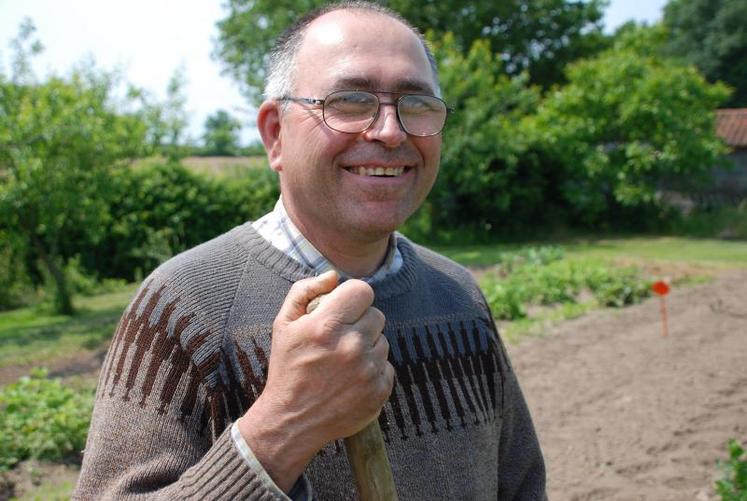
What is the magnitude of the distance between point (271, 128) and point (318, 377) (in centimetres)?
66

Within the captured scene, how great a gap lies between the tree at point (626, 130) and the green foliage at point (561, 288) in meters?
8.26

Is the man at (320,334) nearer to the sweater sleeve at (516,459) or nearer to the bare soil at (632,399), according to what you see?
the sweater sleeve at (516,459)

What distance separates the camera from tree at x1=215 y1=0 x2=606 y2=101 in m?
25.2

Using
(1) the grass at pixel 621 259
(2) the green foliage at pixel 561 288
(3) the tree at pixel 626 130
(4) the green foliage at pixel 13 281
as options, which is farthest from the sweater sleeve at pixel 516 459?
(3) the tree at pixel 626 130

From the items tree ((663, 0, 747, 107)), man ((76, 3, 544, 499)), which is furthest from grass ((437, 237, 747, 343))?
tree ((663, 0, 747, 107))

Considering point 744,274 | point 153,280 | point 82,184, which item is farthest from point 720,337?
point 82,184

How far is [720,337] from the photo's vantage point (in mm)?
7574

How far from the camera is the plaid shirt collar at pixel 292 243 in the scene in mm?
1521

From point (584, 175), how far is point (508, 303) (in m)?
11.6

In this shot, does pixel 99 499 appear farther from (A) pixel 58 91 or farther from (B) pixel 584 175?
(B) pixel 584 175

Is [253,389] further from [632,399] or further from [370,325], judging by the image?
[632,399]

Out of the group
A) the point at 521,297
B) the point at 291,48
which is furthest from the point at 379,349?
the point at 521,297

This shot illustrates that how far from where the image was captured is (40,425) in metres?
4.54

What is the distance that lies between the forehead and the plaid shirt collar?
0.29 meters
